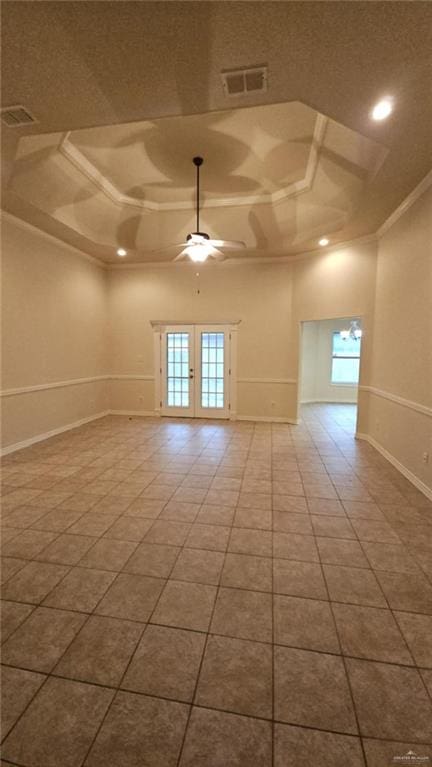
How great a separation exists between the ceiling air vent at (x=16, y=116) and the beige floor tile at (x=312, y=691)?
4.08m

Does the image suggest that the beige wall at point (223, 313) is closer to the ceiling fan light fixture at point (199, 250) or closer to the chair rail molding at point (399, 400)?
the chair rail molding at point (399, 400)

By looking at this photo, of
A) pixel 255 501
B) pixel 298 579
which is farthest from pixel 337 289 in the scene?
pixel 298 579

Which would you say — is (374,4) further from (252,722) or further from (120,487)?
(120,487)

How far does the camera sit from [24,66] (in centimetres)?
209

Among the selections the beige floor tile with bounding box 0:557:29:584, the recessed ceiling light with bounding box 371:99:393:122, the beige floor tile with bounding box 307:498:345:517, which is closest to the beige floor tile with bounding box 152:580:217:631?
the beige floor tile with bounding box 0:557:29:584

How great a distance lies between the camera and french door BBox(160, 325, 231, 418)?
680 centimetres

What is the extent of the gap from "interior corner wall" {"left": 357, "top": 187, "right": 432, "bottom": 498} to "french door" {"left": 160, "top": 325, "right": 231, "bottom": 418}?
293cm

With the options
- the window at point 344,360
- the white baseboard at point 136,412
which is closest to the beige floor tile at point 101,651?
the white baseboard at point 136,412

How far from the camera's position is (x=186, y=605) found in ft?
6.28

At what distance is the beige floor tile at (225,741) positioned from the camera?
118 cm

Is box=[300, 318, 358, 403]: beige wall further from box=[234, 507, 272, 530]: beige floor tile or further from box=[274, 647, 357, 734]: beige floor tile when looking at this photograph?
box=[274, 647, 357, 734]: beige floor tile

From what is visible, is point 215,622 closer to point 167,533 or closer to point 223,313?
point 167,533

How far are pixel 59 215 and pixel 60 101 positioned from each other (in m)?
2.49

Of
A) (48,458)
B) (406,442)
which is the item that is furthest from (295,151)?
(48,458)
